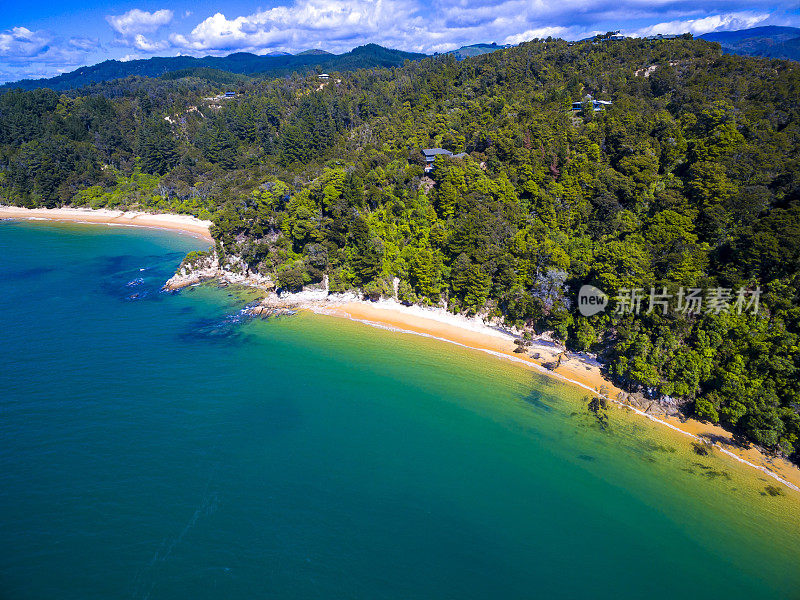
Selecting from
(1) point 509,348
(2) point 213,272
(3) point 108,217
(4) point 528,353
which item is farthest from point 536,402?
(3) point 108,217

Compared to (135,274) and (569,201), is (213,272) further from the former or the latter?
(569,201)

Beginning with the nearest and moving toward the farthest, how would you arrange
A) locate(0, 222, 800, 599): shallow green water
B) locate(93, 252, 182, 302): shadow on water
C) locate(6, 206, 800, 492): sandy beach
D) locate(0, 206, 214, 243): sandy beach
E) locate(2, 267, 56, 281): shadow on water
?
locate(0, 222, 800, 599): shallow green water < locate(6, 206, 800, 492): sandy beach < locate(93, 252, 182, 302): shadow on water < locate(2, 267, 56, 281): shadow on water < locate(0, 206, 214, 243): sandy beach

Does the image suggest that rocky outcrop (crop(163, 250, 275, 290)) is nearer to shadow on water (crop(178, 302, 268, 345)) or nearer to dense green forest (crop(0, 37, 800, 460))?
dense green forest (crop(0, 37, 800, 460))

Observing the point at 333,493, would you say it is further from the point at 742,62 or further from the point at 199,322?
the point at 742,62

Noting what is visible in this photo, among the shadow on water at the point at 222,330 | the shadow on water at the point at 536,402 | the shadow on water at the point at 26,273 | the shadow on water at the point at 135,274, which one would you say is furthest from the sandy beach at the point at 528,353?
the shadow on water at the point at 26,273

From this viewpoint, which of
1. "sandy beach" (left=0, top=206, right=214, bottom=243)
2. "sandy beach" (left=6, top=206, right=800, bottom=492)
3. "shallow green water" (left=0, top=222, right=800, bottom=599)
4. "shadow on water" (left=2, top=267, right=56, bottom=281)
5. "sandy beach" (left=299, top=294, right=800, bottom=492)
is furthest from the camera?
"sandy beach" (left=0, top=206, right=214, bottom=243)

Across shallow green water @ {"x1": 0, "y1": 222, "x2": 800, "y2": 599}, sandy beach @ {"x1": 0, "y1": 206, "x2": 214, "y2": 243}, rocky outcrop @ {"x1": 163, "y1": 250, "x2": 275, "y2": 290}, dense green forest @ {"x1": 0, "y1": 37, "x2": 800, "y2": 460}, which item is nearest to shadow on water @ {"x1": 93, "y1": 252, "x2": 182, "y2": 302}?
rocky outcrop @ {"x1": 163, "y1": 250, "x2": 275, "y2": 290}

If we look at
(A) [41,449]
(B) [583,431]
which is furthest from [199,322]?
(B) [583,431]
